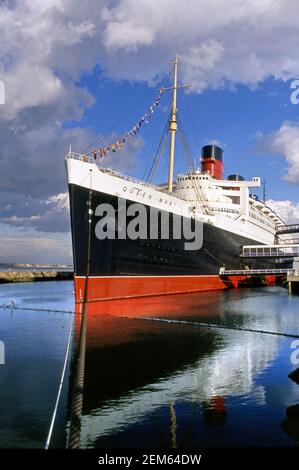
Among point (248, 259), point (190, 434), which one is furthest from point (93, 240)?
point (248, 259)

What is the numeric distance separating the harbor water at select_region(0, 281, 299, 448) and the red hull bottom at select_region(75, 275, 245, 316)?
14.8 feet

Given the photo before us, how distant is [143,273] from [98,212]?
6.78m

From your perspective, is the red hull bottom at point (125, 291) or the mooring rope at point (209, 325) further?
the red hull bottom at point (125, 291)

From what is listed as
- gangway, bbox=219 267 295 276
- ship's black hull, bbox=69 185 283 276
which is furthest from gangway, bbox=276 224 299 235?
ship's black hull, bbox=69 185 283 276

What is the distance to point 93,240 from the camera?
26.9 meters

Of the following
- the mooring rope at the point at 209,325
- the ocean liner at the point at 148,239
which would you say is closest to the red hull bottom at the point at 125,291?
the ocean liner at the point at 148,239

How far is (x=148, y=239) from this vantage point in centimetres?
3047

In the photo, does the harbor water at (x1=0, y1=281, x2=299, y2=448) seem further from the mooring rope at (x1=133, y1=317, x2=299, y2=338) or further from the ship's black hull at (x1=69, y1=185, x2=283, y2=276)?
the ship's black hull at (x1=69, y1=185, x2=283, y2=276)

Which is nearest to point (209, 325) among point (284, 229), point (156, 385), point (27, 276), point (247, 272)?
point (156, 385)

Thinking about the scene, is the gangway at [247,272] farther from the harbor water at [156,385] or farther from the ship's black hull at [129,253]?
the harbor water at [156,385]

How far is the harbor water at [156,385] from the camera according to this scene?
8.05 meters

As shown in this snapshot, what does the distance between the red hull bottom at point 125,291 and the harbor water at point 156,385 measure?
14.8 ft
